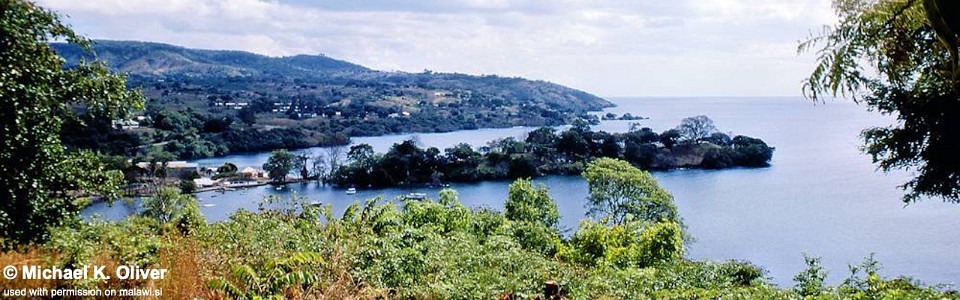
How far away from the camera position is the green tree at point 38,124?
571cm

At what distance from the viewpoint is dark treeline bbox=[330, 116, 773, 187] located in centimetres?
5288

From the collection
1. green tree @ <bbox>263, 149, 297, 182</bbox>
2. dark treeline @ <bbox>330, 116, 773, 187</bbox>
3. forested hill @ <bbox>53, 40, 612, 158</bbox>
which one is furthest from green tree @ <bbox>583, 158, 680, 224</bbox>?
green tree @ <bbox>263, 149, 297, 182</bbox>

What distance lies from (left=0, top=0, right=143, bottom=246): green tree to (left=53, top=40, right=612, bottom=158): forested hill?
1081 inches

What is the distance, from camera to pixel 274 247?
5.36 m

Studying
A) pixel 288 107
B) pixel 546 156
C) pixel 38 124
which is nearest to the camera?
pixel 38 124

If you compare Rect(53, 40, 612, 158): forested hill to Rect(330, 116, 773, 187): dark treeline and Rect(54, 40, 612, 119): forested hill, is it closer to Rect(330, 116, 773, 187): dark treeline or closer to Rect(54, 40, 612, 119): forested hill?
Rect(54, 40, 612, 119): forested hill

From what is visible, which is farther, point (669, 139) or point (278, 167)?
point (669, 139)

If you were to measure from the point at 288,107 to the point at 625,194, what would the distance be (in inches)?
3578

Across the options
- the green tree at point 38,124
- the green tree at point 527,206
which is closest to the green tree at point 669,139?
the green tree at point 527,206

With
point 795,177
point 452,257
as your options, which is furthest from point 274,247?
point 795,177

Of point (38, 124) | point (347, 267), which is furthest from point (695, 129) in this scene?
point (347, 267)

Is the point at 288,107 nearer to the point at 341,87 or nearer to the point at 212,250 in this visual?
the point at 341,87

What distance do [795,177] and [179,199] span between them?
48499 mm

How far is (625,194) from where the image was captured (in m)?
25.4
